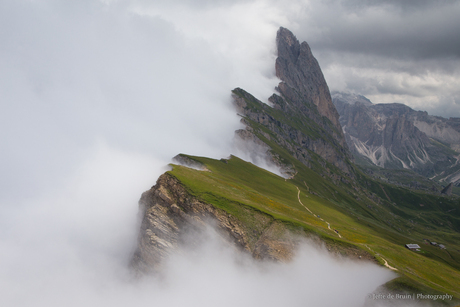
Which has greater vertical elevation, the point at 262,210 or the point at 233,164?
the point at 233,164

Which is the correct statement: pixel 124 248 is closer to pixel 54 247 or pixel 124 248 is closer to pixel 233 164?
pixel 54 247

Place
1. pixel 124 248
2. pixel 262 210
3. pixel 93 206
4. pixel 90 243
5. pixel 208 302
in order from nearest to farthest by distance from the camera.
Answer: pixel 208 302 < pixel 262 210 < pixel 124 248 < pixel 90 243 < pixel 93 206

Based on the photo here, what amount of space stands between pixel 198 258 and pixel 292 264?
27735 millimetres

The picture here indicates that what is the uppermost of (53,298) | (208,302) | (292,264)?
(292,264)

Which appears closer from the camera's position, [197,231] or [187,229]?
[197,231]

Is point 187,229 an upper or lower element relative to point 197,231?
upper

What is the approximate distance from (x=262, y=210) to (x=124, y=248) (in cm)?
7302

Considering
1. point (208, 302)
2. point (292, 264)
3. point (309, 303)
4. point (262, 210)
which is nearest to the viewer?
point (309, 303)

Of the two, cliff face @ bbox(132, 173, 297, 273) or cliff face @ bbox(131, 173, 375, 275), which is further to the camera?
cliff face @ bbox(132, 173, 297, 273)

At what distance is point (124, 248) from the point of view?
117 metres

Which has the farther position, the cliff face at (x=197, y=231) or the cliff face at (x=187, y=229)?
the cliff face at (x=187, y=229)

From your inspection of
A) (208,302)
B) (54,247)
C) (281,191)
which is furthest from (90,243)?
(281,191)

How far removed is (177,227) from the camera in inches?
A: 3174

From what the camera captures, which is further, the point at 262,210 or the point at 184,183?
the point at 184,183
